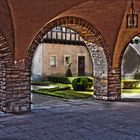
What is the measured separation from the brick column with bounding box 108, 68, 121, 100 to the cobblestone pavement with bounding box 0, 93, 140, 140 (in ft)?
4.15

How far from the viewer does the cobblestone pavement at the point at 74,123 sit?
5543mm

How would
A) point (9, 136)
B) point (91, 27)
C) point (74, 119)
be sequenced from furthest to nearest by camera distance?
point (91, 27) → point (74, 119) → point (9, 136)

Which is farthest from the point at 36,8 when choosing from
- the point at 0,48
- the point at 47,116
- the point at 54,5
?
the point at 47,116

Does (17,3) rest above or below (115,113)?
above

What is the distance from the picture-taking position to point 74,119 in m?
7.02

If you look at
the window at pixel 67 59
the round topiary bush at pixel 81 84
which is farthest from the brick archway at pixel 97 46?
the window at pixel 67 59

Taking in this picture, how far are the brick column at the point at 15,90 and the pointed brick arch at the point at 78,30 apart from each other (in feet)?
1.35

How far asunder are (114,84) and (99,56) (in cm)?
118

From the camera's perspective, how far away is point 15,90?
25.7ft

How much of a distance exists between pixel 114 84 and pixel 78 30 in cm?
240

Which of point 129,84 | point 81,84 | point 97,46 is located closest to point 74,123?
point 97,46

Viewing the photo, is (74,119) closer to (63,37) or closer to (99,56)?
(99,56)

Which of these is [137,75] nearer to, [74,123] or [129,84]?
[129,84]

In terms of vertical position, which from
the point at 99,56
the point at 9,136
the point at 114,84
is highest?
the point at 99,56
